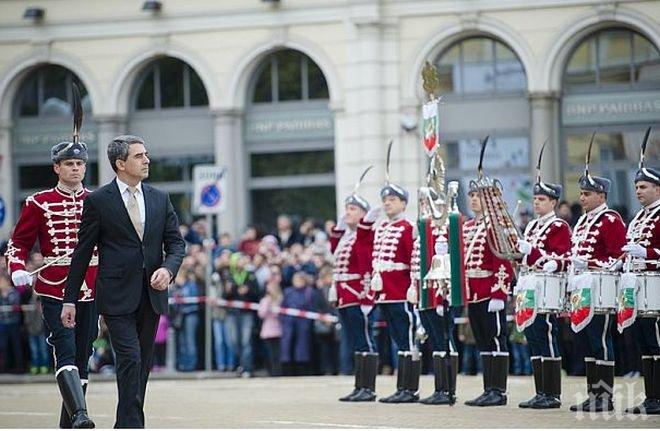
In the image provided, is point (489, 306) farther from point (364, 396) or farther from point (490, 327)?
point (364, 396)

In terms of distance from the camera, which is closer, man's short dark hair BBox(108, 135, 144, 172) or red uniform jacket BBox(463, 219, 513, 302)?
man's short dark hair BBox(108, 135, 144, 172)

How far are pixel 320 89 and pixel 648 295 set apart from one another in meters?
17.9

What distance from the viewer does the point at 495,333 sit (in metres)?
16.6

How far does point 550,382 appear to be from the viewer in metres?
15.9

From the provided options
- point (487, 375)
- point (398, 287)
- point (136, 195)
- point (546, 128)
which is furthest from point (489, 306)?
point (546, 128)

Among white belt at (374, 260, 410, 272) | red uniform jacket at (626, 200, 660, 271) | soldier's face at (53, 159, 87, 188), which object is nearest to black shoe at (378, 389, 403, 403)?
white belt at (374, 260, 410, 272)

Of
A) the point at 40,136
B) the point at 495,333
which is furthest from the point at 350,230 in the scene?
the point at 40,136

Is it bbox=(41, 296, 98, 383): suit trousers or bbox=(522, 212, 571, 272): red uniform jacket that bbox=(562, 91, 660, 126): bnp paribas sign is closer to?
bbox=(522, 212, 571, 272): red uniform jacket

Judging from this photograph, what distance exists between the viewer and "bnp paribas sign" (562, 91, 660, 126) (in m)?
29.2

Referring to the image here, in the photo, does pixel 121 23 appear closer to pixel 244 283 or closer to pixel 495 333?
pixel 244 283

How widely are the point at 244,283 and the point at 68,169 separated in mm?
11722

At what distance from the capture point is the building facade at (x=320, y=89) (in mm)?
29578

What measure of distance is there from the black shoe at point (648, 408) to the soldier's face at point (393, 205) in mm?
3680

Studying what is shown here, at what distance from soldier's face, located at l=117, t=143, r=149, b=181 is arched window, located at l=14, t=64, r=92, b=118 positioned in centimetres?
2135
